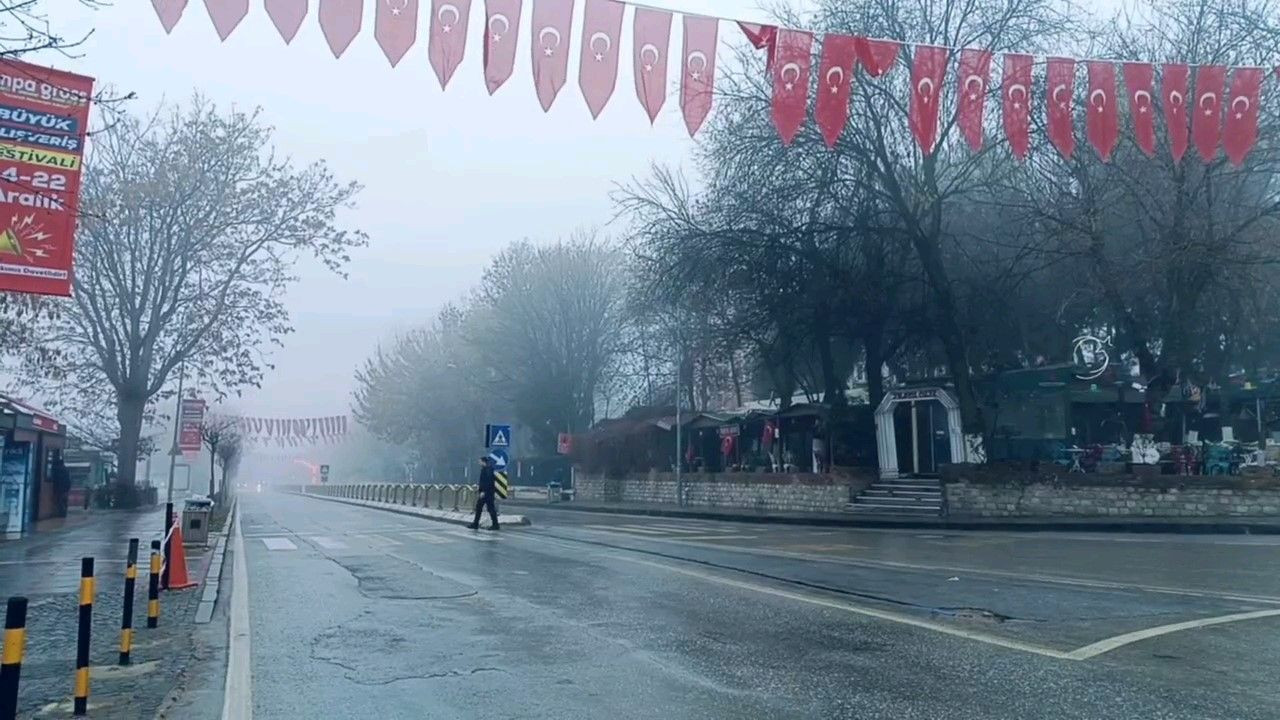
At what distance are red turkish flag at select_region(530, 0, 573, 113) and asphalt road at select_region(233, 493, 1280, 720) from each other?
6.75 m

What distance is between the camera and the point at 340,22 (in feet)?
40.7

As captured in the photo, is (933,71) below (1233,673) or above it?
above

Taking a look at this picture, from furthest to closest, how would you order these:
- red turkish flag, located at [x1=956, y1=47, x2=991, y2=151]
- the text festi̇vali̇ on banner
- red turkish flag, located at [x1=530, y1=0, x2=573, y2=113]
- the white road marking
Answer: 1. the white road marking
2. red turkish flag, located at [x1=956, y1=47, x2=991, y2=151]
3. red turkish flag, located at [x1=530, y1=0, x2=573, y2=113]
4. the text festi̇vali̇ on banner

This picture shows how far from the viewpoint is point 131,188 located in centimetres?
3325

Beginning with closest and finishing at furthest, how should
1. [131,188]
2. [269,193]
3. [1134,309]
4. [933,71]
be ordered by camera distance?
[933,71] → [1134,309] → [131,188] → [269,193]

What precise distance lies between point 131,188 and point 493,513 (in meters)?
17.8

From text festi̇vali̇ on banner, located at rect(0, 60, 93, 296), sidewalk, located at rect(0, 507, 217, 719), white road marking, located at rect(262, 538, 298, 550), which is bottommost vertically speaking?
sidewalk, located at rect(0, 507, 217, 719)

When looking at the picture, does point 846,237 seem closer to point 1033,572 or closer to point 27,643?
point 1033,572

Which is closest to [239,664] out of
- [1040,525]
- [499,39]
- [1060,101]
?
[499,39]

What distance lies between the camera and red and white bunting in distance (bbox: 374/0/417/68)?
12.7 metres

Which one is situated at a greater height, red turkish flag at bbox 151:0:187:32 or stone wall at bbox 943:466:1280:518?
red turkish flag at bbox 151:0:187:32

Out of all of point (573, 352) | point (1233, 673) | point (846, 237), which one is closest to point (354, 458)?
point (573, 352)

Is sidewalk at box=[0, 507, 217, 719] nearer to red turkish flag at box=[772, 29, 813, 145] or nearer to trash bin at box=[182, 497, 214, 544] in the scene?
trash bin at box=[182, 497, 214, 544]

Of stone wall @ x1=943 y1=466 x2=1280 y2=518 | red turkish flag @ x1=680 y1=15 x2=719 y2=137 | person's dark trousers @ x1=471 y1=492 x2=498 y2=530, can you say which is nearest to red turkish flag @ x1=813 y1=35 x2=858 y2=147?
red turkish flag @ x1=680 y1=15 x2=719 y2=137
